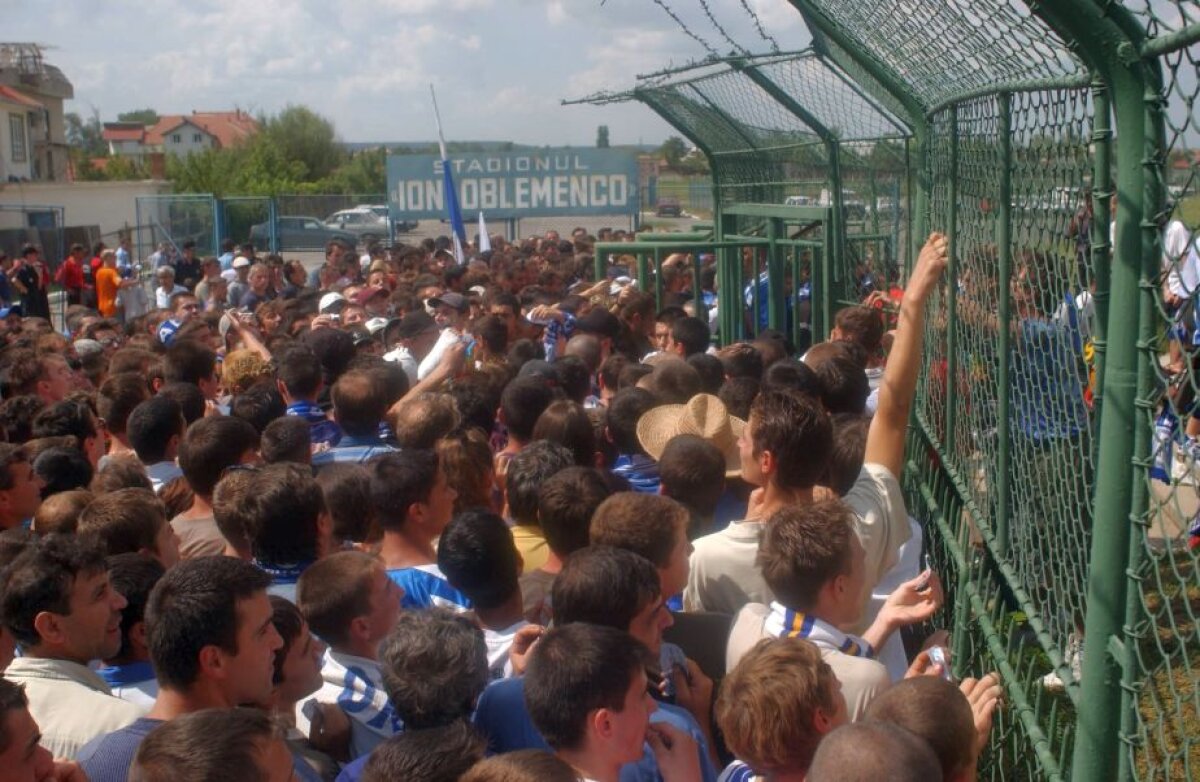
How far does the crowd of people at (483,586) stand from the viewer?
2443 millimetres

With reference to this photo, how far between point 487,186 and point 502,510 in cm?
1919

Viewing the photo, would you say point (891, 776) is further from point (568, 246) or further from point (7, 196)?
point (7, 196)

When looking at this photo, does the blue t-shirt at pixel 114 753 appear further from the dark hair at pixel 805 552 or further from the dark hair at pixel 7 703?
the dark hair at pixel 805 552

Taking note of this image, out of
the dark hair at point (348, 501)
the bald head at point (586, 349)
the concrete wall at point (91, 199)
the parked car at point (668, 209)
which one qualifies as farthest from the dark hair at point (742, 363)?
the concrete wall at point (91, 199)

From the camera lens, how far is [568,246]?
18.1m

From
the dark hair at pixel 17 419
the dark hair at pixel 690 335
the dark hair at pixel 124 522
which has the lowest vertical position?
the dark hair at pixel 124 522

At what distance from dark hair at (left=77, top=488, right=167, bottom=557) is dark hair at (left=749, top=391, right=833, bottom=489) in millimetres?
1822

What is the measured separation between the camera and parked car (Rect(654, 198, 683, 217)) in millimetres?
32953

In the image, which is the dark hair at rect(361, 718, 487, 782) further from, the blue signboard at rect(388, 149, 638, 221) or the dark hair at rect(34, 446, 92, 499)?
the blue signboard at rect(388, 149, 638, 221)

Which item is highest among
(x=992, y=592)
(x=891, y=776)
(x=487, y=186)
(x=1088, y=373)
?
(x=487, y=186)

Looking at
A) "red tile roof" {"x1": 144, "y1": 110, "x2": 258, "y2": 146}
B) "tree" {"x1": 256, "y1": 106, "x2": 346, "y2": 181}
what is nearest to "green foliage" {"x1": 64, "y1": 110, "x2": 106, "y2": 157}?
"red tile roof" {"x1": 144, "y1": 110, "x2": 258, "y2": 146}

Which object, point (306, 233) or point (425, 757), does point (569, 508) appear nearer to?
point (425, 757)

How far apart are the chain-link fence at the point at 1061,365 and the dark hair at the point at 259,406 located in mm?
2803

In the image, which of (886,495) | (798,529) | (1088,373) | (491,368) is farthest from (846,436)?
(491,368)
